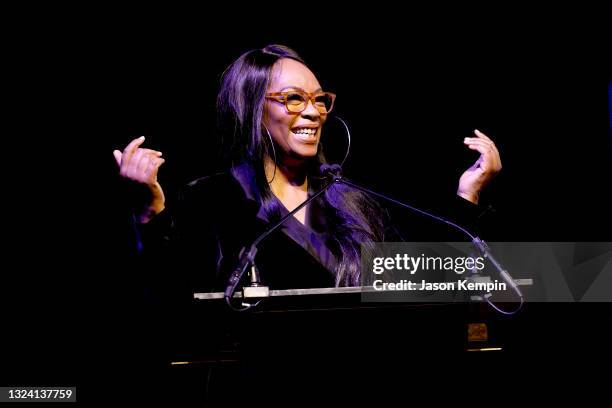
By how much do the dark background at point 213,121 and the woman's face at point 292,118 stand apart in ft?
0.91

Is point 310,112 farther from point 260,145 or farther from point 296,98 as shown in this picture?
point 260,145

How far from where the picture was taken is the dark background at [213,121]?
7.02ft

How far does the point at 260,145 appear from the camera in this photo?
2.25m

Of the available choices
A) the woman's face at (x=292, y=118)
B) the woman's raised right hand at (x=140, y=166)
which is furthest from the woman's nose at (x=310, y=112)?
the woman's raised right hand at (x=140, y=166)

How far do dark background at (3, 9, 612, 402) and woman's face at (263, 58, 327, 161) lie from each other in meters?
0.28

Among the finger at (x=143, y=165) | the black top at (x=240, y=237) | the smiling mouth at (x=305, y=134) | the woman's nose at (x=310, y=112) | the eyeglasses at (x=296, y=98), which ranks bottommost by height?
the black top at (x=240, y=237)

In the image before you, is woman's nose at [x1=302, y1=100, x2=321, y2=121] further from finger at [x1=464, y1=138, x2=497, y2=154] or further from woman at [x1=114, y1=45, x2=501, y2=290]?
finger at [x1=464, y1=138, x2=497, y2=154]

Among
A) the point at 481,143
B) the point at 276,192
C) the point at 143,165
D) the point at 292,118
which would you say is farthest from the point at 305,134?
the point at 143,165

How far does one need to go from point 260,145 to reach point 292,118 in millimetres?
153

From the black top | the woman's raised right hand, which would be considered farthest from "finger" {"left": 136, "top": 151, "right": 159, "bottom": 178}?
the black top

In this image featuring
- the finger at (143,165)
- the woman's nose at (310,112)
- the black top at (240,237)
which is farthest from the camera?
the woman's nose at (310,112)

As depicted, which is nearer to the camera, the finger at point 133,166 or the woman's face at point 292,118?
the finger at point 133,166

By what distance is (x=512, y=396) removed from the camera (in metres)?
1.45

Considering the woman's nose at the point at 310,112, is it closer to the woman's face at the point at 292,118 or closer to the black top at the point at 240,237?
the woman's face at the point at 292,118
